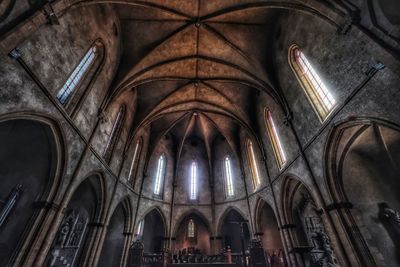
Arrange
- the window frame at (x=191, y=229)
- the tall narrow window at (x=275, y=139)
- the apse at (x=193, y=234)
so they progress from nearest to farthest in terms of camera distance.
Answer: the tall narrow window at (x=275, y=139), the apse at (x=193, y=234), the window frame at (x=191, y=229)

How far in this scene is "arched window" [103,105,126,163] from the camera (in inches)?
452

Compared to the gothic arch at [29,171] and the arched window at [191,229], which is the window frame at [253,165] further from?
the gothic arch at [29,171]

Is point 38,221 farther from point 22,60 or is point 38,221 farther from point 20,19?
point 20,19

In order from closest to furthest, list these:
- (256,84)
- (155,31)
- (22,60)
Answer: (22,60) < (155,31) < (256,84)

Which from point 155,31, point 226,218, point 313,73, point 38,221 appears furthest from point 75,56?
point 226,218

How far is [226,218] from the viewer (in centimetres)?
1794

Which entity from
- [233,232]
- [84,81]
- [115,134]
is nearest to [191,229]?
[233,232]

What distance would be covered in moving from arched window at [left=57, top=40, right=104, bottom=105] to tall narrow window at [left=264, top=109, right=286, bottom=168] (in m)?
10.9

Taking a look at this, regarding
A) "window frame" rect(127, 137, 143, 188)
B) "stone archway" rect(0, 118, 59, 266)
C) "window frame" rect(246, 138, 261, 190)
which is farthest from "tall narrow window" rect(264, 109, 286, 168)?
"stone archway" rect(0, 118, 59, 266)

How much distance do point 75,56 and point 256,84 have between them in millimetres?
10080

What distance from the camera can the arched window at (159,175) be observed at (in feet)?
56.1

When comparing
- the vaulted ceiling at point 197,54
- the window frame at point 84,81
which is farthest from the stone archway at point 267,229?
the window frame at point 84,81

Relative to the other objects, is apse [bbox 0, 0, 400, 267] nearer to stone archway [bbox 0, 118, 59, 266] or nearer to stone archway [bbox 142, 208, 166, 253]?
stone archway [bbox 0, 118, 59, 266]

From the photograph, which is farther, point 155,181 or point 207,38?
point 155,181
